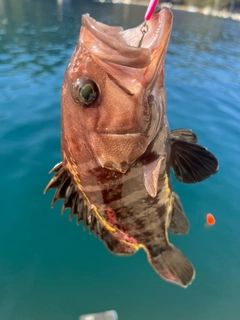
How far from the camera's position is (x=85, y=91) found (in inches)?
63.4

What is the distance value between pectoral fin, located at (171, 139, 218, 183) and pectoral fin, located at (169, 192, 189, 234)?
0.47 meters

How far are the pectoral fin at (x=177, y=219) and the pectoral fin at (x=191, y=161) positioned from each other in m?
0.47

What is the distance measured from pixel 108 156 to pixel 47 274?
2348 mm

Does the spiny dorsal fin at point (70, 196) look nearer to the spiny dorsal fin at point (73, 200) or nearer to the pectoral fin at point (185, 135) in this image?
the spiny dorsal fin at point (73, 200)

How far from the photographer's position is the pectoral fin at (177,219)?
2.85 meters

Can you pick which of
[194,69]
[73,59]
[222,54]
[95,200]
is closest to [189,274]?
[95,200]

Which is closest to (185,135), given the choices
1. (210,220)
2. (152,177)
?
(152,177)

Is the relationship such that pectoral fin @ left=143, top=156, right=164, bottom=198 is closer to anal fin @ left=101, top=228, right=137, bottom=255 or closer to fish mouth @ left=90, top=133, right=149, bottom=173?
fish mouth @ left=90, top=133, right=149, bottom=173

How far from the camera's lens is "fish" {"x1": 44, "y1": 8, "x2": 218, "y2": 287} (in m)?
1.58

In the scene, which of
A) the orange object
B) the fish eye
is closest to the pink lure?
the fish eye

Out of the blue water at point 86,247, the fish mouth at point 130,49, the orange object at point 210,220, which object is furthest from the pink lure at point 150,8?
the orange object at point 210,220

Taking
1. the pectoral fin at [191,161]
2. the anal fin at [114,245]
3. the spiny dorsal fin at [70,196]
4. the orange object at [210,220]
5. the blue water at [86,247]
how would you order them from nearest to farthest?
the spiny dorsal fin at [70,196] → the pectoral fin at [191,161] → the anal fin at [114,245] → the blue water at [86,247] → the orange object at [210,220]

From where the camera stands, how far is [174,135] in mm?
2477

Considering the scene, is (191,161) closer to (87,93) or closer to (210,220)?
(87,93)
